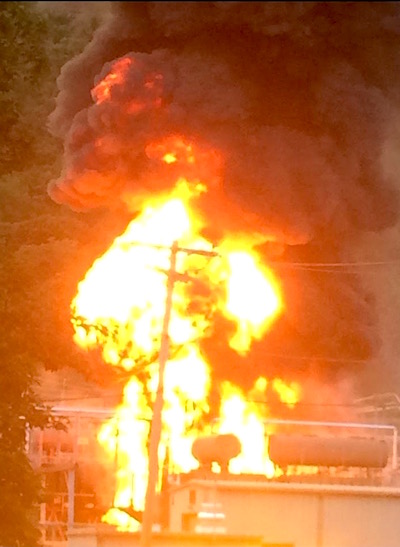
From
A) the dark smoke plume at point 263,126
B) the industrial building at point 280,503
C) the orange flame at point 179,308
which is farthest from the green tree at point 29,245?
the dark smoke plume at point 263,126

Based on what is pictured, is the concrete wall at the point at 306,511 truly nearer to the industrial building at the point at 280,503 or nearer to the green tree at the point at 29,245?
the industrial building at the point at 280,503

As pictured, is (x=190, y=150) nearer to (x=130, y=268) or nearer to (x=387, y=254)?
(x=130, y=268)

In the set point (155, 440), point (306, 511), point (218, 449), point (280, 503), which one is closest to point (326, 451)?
point (306, 511)

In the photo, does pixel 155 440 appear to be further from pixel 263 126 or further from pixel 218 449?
pixel 263 126

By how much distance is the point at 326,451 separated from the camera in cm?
3619

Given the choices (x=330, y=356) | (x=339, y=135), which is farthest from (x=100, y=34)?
(x=330, y=356)

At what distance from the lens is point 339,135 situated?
1692 inches

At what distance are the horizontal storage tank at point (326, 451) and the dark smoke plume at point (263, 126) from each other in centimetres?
572

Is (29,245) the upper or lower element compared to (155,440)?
upper

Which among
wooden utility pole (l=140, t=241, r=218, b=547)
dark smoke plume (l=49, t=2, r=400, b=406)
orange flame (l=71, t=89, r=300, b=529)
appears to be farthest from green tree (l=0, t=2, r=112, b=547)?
wooden utility pole (l=140, t=241, r=218, b=547)

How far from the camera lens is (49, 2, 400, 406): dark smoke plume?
4072cm

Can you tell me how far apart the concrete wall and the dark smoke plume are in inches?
325

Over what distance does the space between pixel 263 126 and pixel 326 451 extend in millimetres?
12785

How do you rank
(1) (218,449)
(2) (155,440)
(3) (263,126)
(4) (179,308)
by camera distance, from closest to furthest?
(2) (155,440) < (1) (218,449) < (4) (179,308) < (3) (263,126)
